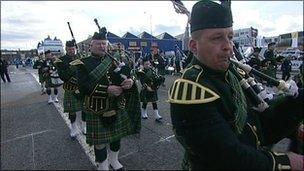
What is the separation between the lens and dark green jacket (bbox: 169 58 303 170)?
1.47 meters

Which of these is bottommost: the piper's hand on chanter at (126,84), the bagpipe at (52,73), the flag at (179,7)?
the bagpipe at (52,73)

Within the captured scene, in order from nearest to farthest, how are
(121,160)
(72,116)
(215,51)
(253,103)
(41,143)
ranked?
(215,51)
(253,103)
(121,160)
(41,143)
(72,116)

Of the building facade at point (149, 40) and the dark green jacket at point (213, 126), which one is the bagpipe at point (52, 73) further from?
the building facade at point (149, 40)

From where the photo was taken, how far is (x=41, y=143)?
20.1 feet

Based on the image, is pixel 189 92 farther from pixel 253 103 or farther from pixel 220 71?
pixel 253 103

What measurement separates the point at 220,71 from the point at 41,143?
515 centimetres

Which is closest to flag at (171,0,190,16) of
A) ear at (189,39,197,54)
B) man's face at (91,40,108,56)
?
man's face at (91,40,108,56)

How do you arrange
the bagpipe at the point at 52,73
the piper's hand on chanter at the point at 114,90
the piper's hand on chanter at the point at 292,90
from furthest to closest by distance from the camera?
the bagpipe at the point at 52,73 < the piper's hand on chanter at the point at 114,90 < the piper's hand on chanter at the point at 292,90

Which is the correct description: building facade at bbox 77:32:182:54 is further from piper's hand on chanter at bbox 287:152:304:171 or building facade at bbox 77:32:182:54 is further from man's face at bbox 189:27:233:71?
piper's hand on chanter at bbox 287:152:304:171

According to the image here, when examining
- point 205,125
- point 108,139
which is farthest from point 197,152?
point 108,139

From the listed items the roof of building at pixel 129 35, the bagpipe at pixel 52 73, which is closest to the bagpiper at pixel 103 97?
the bagpipe at pixel 52 73

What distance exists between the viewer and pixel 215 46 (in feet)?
5.38

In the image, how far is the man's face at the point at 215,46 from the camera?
1.65 meters

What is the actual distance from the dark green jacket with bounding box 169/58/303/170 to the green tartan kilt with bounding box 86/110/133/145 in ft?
7.81
